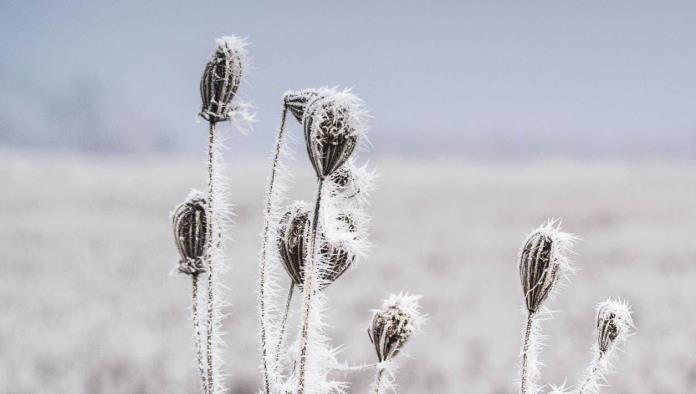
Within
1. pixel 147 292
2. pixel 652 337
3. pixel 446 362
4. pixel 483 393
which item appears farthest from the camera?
pixel 147 292

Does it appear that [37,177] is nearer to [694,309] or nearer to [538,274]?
[694,309]

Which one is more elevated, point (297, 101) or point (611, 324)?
point (297, 101)

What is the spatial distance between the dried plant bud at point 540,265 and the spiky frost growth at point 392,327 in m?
0.09

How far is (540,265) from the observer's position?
0.51 metres

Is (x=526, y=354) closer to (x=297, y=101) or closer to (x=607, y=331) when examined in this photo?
(x=607, y=331)

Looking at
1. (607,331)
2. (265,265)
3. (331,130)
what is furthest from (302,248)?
(607,331)

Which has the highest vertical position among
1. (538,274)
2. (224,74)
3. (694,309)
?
(224,74)

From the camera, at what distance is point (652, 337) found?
4039 millimetres

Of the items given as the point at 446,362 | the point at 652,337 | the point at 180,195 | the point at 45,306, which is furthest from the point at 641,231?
the point at 180,195

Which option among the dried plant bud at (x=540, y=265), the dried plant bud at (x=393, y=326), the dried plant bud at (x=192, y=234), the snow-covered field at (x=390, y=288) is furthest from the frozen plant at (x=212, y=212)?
the snow-covered field at (x=390, y=288)

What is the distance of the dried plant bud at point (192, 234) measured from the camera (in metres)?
0.55

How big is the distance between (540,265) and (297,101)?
0.79 feet

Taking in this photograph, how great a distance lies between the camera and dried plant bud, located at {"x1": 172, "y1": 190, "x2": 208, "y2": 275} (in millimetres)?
554

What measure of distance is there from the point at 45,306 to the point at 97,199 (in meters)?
5.94
